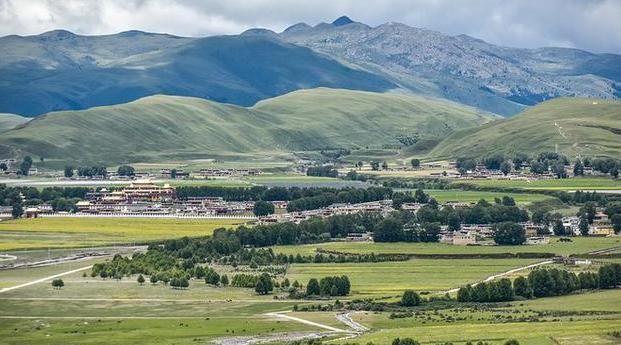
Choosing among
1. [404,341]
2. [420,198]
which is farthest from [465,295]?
[420,198]

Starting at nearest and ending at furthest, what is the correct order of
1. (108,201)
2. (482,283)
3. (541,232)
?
(482,283), (541,232), (108,201)

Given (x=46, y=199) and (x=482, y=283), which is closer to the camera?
(x=482, y=283)

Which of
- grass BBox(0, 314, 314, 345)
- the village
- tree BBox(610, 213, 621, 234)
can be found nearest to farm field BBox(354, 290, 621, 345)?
grass BBox(0, 314, 314, 345)

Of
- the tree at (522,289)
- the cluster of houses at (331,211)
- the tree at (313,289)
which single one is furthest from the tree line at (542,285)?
the cluster of houses at (331,211)

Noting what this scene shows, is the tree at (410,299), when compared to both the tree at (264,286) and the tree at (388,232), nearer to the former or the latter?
the tree at (264,286)

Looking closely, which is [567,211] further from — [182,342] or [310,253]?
[182,342]

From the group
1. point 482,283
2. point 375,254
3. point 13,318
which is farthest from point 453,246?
point 13,318

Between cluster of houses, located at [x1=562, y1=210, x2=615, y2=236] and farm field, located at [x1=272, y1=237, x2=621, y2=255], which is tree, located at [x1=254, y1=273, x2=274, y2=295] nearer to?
farm field, located at [x1=272, y1=237, x2=621, y2=255]

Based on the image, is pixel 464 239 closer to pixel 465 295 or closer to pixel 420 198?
pixel 465 295
